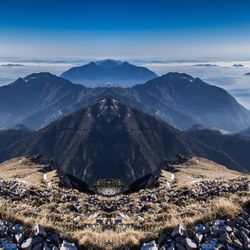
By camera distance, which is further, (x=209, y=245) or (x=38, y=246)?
(x=209, y=245)

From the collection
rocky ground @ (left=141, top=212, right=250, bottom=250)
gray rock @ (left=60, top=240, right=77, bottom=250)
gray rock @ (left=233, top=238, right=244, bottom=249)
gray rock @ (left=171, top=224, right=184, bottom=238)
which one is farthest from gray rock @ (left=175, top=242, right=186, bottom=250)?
gray rock @ (left=60, top=240, right=77, bottom=250)

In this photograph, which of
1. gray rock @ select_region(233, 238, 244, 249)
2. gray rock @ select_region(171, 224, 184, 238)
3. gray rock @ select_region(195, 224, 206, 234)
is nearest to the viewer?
gray rock @ select_region(233, 238, 244, 249)

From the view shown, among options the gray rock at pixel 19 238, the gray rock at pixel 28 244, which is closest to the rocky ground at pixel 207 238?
the gray rock at pixel 28 244

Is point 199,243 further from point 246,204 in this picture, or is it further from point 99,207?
point 99,207

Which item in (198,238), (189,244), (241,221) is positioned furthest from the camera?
(241,221)

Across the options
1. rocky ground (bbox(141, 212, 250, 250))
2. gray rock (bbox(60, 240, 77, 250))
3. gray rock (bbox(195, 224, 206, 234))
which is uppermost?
rocky ground (bbox(141, 212, 250, 250))

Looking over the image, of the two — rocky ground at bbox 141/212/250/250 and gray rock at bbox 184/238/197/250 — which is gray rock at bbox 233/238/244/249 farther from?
gray rock at bbox 184/238/197/250

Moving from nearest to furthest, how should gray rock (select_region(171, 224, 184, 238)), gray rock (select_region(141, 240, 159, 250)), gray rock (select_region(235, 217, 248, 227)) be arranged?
gray rock (select_region(171, 224, 184, 238)) < gray rock (select_region(141, 240, 159, 250)) < gray rock (select_region(235, 217, 248, 227))

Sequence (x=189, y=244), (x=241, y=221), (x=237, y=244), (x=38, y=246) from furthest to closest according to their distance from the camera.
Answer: (x=241, y=221) < (x=237, y=244) < (x=38, y=246) < (x=189, y=244)

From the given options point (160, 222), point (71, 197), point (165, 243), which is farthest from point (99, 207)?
point (165, 243)

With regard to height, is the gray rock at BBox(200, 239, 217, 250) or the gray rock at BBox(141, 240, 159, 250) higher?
the gray rock at BBox(200, 239, 217, 250)

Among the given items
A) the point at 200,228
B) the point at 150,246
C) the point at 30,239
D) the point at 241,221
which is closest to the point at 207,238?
the point at 200,228

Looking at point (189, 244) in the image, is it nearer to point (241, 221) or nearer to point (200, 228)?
point (200, 228)
